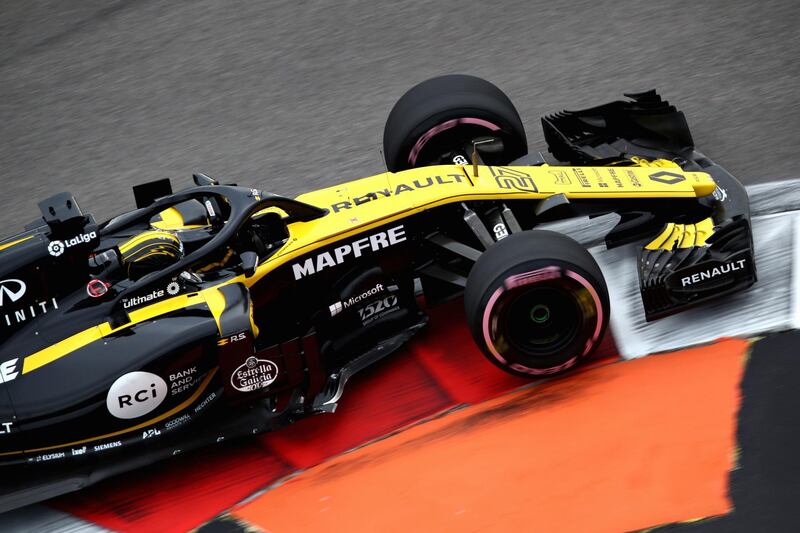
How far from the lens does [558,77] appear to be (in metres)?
8.27

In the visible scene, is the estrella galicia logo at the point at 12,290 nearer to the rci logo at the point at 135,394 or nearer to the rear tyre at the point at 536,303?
the rci logo at the point at 135,394

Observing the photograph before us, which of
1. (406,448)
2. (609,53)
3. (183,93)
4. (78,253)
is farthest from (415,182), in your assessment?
(183,93)

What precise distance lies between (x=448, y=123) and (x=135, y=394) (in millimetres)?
2615

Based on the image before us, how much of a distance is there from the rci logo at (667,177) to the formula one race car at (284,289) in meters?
0.01

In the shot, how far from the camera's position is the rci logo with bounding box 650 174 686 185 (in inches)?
219

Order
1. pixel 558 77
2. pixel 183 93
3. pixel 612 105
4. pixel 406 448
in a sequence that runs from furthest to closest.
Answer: pixel 183 93 < pixel 558 77 < pixel 612 105 < pixel 406 448

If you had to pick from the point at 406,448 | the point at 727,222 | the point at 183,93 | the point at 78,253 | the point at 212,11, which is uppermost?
the point at 212,11

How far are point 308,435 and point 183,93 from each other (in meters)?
5.12

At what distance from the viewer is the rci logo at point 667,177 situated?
5.56 meters

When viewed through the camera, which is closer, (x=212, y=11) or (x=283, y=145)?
(x=283, y=145)

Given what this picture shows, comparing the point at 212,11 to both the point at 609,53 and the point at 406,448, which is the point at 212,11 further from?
the point at 406,448

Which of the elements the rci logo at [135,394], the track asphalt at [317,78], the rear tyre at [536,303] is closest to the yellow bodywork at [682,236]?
the rear tyre at [536,303]

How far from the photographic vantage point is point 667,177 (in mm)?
5609

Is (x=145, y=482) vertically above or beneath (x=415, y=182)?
beneath
